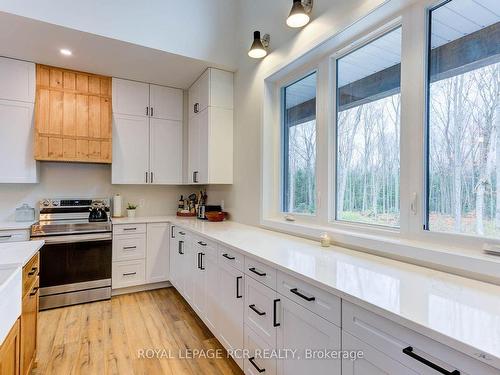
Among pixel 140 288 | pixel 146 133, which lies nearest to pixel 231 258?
pixel 140 288

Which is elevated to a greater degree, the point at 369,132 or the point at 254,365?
the point at 369,132

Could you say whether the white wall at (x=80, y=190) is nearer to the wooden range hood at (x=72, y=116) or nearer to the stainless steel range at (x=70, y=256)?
the stainless steel range at (x=70, y=256)

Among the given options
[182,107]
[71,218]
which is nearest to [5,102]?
[71,218]

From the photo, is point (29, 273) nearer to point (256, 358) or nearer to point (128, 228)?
point (256, 358)

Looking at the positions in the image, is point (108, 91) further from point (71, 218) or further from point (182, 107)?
point (71, 218)

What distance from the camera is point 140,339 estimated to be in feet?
7.88

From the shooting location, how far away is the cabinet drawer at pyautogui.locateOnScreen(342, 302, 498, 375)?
0.76 meters

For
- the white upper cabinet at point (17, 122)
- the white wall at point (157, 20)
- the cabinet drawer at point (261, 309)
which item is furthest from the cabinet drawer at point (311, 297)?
the white upper cabinet at point (17, 122)

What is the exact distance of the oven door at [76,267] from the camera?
2.92 metres

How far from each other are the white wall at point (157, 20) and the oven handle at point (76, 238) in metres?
2.06

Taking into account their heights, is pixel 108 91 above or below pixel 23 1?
below

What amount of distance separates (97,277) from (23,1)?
268cm

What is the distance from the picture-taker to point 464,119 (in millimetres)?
1396

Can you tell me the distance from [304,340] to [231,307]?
2.61 ft
